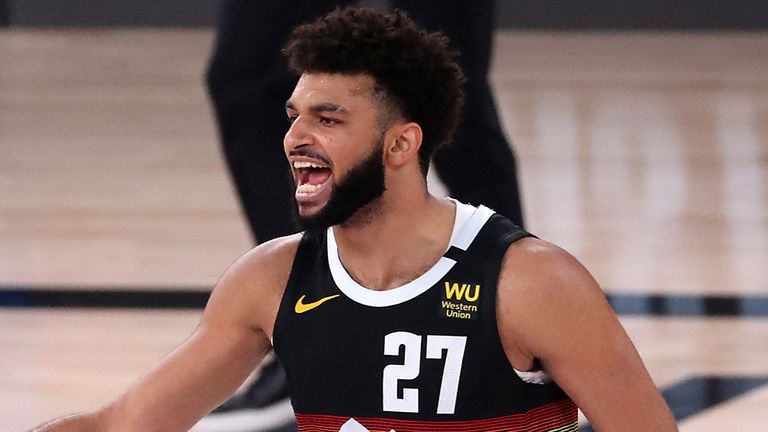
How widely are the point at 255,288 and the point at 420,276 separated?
0.23m

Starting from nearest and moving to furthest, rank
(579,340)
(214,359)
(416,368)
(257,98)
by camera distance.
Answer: (579,340) → (416,368) → (214,359) → (257,98)

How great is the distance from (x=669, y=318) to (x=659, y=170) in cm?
198

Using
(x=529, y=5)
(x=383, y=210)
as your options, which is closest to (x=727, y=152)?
(x=529, y=5)

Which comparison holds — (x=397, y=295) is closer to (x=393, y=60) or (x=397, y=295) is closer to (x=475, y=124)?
(x=393, y=60)

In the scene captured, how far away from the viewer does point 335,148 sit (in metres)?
2.07

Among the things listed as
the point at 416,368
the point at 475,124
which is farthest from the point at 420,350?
the point at 475,124

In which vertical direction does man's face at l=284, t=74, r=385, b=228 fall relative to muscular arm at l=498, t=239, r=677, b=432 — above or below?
above

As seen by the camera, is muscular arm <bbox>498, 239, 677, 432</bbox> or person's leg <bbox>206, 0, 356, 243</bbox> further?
person's leg <bbox>206, 0, 356, 243</bbox>

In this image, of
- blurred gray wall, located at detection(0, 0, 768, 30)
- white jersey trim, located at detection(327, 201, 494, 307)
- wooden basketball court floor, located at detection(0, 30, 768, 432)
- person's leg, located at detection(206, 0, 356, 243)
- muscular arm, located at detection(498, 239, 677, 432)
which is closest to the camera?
muscular arm, located at detection(498, 239, 677, 432)

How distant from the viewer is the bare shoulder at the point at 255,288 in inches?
87.9

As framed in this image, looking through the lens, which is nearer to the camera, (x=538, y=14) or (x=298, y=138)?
(x=298, y=138)

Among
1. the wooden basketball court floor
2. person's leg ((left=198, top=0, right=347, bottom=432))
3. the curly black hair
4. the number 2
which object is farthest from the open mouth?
the wooden basketball court floor

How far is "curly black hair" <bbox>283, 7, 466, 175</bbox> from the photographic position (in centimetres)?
208

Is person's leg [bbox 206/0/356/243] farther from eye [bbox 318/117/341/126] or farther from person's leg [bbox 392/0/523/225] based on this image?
eye [bbox 318/117/341/126]
